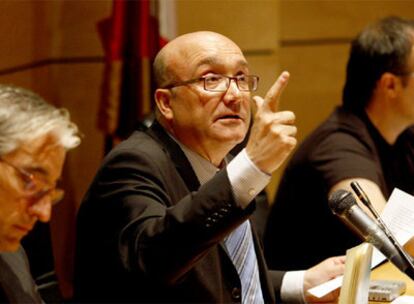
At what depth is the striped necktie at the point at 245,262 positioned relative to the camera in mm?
2346

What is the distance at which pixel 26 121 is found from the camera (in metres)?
1.81

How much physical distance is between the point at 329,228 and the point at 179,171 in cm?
101

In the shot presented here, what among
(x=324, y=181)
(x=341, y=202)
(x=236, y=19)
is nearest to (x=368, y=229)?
(x=341, y=202)

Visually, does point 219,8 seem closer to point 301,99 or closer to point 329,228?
point 301,99

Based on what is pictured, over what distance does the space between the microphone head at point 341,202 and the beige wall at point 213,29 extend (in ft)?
6.77

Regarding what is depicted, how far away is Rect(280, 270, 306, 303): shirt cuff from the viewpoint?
8.27ft

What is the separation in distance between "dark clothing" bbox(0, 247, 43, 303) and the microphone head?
72 cm

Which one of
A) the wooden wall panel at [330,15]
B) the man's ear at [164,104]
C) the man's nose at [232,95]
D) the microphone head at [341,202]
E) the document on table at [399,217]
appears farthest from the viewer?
the wooden wall panel at [330,15]

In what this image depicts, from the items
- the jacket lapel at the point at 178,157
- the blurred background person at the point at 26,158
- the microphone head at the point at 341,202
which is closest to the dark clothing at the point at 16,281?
the blurred background person at the point at 26,158

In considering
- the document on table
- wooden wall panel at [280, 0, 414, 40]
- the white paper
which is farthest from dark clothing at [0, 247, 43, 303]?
wooden wall panel at [280, 0, 414, 40]

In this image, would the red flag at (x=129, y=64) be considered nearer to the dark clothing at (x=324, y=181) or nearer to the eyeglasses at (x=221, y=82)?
the dark clothing at (x=324, y=181)

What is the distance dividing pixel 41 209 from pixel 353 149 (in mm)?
1606

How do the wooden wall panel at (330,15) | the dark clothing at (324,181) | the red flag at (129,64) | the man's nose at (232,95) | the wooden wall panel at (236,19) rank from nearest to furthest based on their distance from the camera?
the man's nose at (232,95) → the dark clothing at (324,181) → the red flag at (129,64) → the wooden wall panel at (236,19) → the wooden wall panel at (330,15)

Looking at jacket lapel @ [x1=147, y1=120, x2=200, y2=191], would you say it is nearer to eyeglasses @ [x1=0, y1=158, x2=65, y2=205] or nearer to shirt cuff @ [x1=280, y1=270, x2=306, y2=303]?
shirt cuff @ [x1=280, y1=270, x2=306, y2=303]
